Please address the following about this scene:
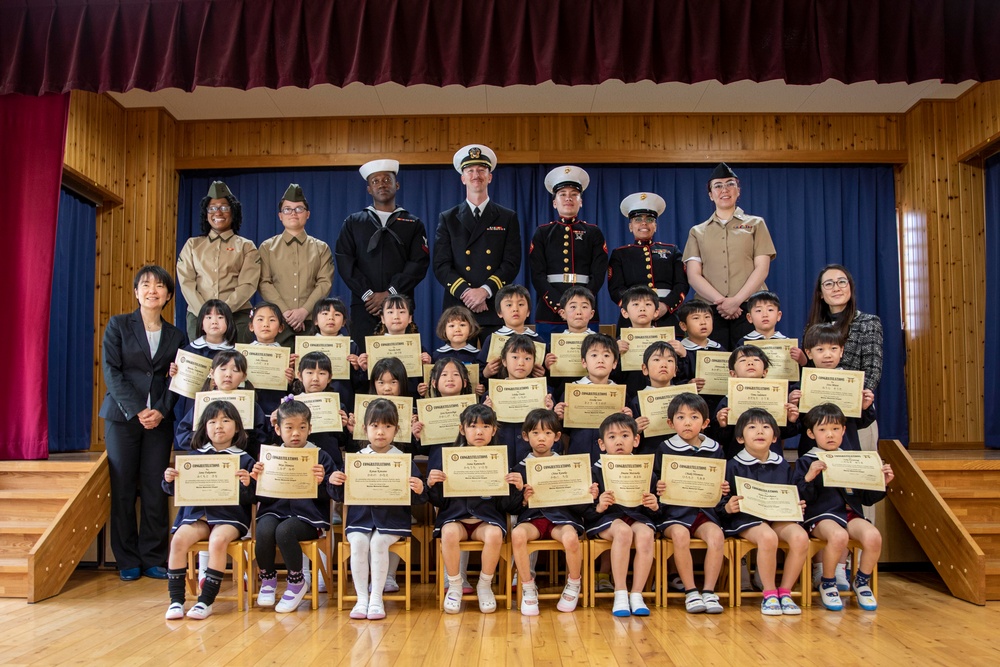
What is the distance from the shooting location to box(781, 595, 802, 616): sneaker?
3.89 metres

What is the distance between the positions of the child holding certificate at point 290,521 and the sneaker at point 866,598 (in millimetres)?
2624

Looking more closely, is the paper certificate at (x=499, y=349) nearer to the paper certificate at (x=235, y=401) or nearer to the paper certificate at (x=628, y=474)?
the paper certificate at (x=628, y=474)

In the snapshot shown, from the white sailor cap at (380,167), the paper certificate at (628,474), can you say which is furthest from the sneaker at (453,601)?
the white sailor cap at (380,167)

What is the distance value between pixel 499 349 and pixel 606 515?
1164 mm

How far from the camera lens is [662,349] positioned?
178 inches

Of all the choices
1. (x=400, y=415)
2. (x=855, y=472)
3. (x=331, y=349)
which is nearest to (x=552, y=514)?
(x=400, y=415)

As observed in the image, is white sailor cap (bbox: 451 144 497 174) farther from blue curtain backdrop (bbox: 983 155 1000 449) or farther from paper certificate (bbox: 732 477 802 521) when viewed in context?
blue curtain backdrop (bbox: 983 155 1000 449)

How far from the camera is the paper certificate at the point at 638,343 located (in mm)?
4789

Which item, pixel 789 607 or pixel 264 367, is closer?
pixel 789 607

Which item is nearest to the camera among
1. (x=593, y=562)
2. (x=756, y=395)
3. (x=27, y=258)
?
(x=593, y=562)

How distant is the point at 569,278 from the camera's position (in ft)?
18.2

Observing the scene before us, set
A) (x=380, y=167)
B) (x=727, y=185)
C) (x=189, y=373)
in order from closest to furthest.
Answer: (x=189, y=373)
(x=727, y=185)
(x=380, y=167)

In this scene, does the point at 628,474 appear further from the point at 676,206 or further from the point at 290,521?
the point at 676,206

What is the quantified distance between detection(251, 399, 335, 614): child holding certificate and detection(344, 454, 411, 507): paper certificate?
0.55ft
